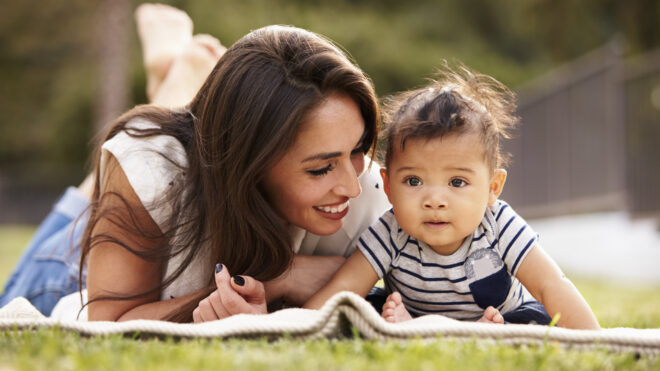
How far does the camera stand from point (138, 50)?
2355 centimetres

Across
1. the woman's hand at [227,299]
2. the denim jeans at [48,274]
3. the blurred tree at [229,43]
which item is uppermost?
the blurred tree at [229,43]

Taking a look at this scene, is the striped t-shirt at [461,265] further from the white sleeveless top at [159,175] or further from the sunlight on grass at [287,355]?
the sunlight on grass at [287,355]

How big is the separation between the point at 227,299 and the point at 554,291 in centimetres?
123

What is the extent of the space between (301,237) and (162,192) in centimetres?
69

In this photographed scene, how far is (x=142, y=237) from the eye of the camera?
304 cm

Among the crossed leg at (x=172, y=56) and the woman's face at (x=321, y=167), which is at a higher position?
the crossed leg at (x=172, y=56)

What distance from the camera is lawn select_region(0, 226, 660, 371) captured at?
1821mm

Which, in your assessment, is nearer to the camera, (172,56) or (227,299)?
(227,299)

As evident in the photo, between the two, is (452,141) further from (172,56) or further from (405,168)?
(172,56)

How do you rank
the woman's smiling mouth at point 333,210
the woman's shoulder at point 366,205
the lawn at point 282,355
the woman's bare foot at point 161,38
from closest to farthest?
the lawn at point 282,355, the woman's smiling mouth at point 333,210, the woman's shoulder at point 366,205, the woman's bare foot at point 161,38

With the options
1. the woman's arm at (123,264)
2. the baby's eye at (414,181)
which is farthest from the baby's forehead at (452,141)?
the woman's arm at (123,264)

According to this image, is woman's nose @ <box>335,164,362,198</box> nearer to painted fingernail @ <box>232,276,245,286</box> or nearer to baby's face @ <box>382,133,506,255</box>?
baby's face @ <box>382,133,506,255</box>

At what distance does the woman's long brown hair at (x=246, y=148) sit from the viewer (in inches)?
114

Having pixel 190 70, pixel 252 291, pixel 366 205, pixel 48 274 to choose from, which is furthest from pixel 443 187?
pixel 190 70
